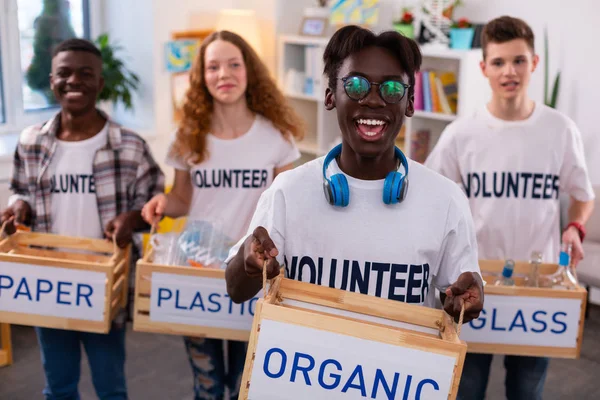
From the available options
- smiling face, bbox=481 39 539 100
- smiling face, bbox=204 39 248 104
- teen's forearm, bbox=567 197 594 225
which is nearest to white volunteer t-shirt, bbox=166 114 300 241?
smiling face, bbox=204 39 248 104

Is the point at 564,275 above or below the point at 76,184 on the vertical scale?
below

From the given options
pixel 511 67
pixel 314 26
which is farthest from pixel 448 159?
pixel 314 26

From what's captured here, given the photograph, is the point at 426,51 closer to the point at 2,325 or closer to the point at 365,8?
the point at 365,8

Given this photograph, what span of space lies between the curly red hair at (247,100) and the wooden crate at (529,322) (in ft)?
2.81

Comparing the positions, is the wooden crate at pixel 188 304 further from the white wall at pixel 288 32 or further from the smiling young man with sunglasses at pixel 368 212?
the white wall at pixel 288 32

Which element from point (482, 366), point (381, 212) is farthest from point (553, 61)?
point (381, 212)

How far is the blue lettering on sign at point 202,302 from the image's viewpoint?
209cm

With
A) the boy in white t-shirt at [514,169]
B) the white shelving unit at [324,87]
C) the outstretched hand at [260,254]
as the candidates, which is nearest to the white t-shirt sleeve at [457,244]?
the outstretched hand at [260,254]

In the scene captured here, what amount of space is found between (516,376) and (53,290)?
1399mm

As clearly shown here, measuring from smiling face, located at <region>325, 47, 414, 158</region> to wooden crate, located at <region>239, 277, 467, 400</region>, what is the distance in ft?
1.14

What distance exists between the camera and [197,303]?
6.88ft

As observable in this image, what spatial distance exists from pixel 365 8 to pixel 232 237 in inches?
102

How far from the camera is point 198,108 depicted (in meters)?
2.35

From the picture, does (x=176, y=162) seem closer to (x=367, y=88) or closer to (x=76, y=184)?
(x=76, y=184)
